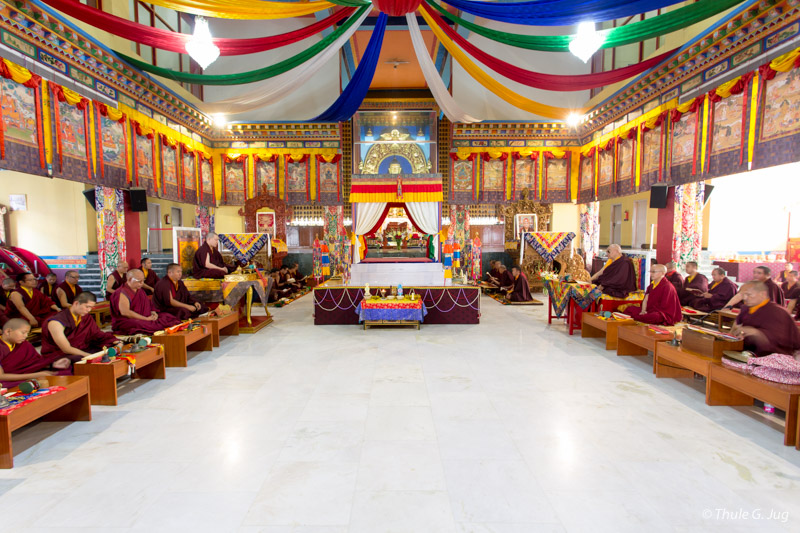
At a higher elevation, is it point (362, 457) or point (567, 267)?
point (567, 267)

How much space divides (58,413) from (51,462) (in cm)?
92

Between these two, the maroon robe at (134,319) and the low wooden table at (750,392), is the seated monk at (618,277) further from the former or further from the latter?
the maroon robe at (134,319)

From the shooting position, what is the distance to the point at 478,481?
271 centimetres

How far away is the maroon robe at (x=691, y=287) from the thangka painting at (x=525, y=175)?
6617 millimetres

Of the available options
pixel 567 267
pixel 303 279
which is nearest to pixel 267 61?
pixel 303 279

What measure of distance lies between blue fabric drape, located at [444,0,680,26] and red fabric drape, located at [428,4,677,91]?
0.88 meters

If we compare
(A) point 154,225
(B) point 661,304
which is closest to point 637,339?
(B) point 661,304

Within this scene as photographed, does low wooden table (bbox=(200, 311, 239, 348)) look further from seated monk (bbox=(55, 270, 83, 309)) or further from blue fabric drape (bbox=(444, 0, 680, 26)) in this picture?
blue fabric drape (bbox=(444, 0, 680, 26))

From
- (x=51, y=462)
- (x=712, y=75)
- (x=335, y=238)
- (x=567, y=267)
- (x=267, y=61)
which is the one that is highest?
(x=267, y=61)

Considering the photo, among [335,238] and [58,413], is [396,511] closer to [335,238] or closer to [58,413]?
A: [58,413]

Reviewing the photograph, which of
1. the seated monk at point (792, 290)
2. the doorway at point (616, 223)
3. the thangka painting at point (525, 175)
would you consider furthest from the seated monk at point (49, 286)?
the doorway at point (616, 223)

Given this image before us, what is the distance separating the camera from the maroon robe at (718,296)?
691 cm

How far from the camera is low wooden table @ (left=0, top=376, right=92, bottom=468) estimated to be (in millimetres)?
Result: 2871

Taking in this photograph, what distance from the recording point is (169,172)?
10.3 metres
